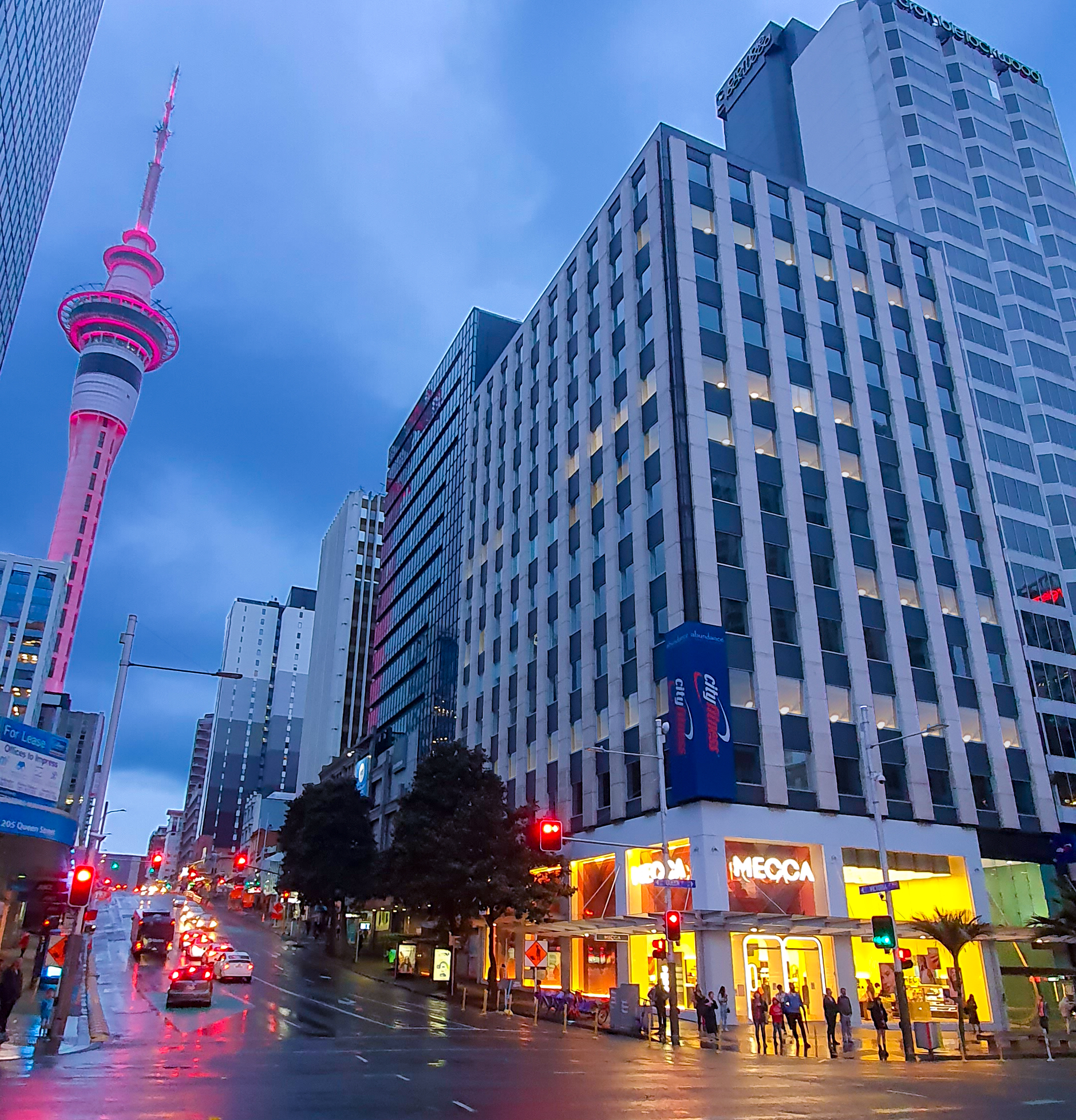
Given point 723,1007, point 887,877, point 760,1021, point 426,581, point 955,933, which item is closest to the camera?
point 760,1021

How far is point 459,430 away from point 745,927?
60.5m

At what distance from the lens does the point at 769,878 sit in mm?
40688

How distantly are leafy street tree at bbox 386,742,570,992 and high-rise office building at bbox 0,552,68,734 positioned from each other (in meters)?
131

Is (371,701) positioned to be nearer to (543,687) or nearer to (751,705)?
(543,687)

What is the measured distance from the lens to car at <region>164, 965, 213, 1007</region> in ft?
121

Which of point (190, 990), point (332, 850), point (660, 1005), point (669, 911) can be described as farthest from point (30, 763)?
point (332, 850)

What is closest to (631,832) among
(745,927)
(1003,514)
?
(745,927)

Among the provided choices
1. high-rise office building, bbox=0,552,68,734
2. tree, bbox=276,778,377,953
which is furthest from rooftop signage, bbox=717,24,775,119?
high-rise office building, bbox=0,552,68,734

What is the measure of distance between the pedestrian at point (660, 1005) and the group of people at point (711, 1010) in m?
1.31

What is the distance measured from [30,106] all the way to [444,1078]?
305ft

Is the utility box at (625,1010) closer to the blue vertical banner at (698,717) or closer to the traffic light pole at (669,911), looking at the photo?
the traffic light pole at (669,911)

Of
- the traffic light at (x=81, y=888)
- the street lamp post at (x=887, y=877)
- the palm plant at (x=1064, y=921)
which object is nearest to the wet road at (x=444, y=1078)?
the street lamp post at (x=887, y=877)

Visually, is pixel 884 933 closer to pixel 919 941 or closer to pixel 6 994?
pixel 919 941

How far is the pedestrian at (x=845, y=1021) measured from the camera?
31469 millimetres
